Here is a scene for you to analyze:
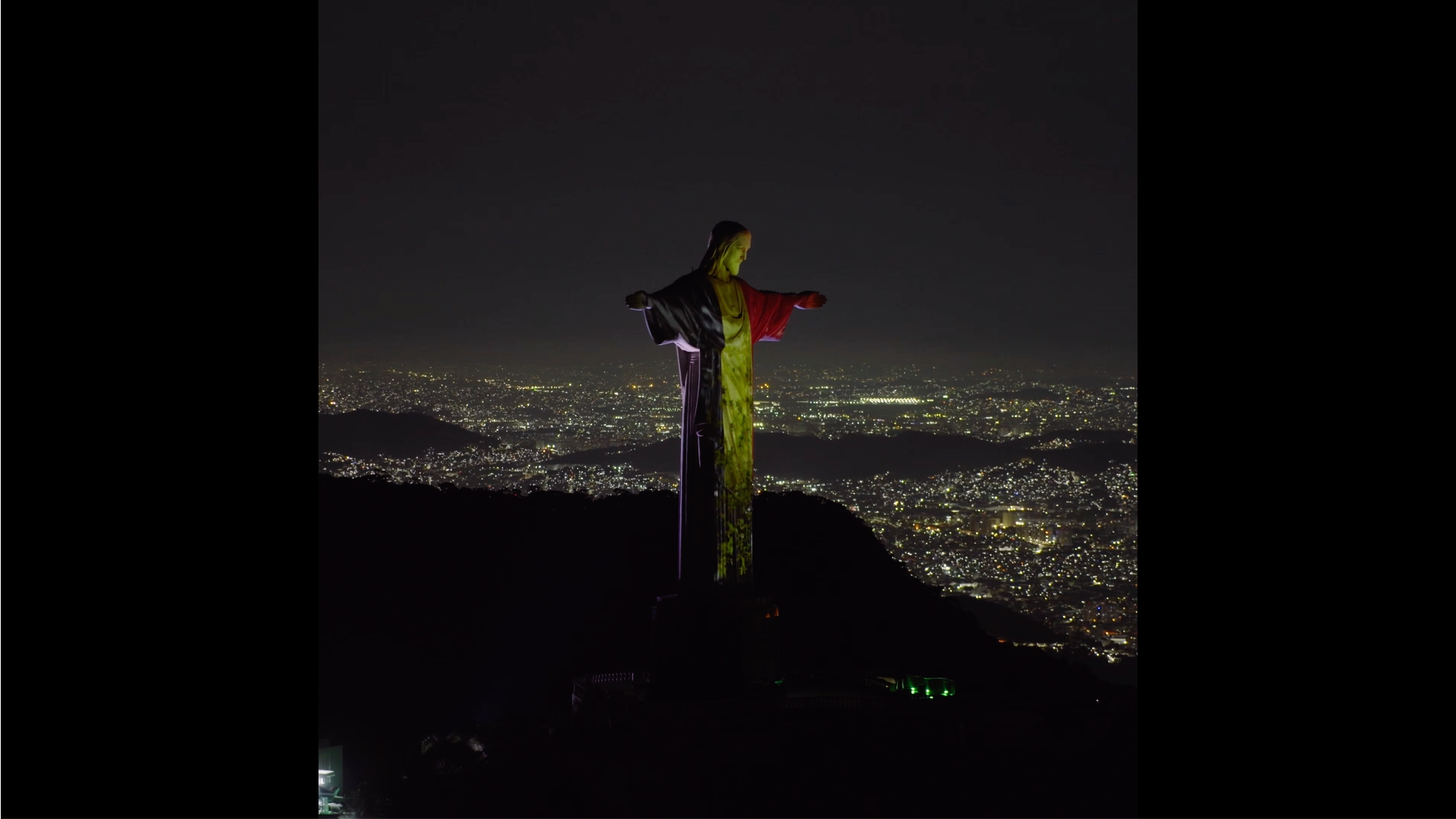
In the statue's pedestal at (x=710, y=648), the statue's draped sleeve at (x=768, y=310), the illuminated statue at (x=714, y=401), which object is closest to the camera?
the statue's pedestal at (x=710, y=648)

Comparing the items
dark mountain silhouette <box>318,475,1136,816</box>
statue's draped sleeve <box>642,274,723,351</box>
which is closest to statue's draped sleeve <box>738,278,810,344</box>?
statue's draped sleeve <box>642,274,723,351</box>

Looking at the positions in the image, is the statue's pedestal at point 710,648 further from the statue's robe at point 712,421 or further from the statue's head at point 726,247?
the statue's head at point 726,247

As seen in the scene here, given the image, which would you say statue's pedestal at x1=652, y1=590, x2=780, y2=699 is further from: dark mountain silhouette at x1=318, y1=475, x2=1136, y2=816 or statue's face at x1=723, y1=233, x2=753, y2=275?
statue's face at x1=723, y1=233, x2=753, y2=275

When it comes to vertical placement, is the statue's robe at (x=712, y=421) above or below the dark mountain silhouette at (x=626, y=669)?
above

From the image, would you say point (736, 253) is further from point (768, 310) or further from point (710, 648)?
point (710, 648)

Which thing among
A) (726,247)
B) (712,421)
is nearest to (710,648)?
(712,421)

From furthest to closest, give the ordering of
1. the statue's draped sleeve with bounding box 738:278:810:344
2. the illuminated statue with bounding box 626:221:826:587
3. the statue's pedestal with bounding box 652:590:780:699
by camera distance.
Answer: the statue's draped sleeve with bounding box 738:278:810:344 → the illuminated statue with bounding box 626:221:826:587 → the statue's pedestal with bounding box 652:590:780:699

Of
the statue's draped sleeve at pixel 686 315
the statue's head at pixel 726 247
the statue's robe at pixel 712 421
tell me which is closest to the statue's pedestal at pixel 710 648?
the statue's robe at pixel 712 421
